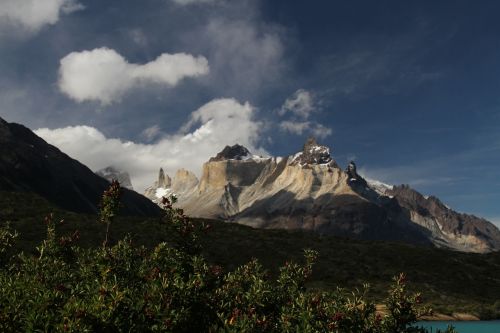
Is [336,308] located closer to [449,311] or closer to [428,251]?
[449,311]

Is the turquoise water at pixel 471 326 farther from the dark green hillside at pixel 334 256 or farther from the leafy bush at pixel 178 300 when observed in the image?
the leafy bush at pixel 178 300

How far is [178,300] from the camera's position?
1883 centimetres

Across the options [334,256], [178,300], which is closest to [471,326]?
[334,256]

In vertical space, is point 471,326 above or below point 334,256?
below

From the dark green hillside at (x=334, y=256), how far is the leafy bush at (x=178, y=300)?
270 feet

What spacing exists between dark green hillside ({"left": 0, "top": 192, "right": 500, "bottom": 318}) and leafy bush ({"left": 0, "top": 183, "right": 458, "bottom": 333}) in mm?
82194

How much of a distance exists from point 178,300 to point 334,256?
12710 cm

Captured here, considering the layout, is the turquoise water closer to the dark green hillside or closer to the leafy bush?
the dark green hillside

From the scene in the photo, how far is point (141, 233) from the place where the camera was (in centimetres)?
12838

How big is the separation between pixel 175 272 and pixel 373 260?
425ft

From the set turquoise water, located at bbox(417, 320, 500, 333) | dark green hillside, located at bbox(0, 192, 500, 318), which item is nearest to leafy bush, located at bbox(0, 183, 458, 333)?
turquoise water, located at bbox(417, 320, 500, 333)

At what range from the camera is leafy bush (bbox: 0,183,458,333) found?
16.8 metres

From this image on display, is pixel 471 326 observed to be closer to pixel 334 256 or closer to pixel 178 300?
pixel 334 256

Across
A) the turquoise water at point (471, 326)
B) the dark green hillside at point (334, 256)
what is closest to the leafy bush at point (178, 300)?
the turquoise water at point (471, 326)
